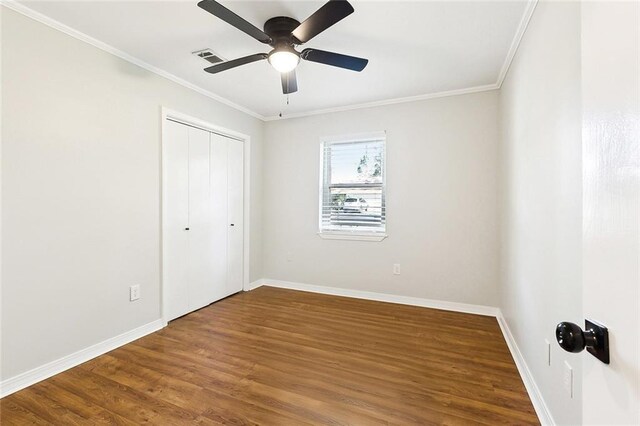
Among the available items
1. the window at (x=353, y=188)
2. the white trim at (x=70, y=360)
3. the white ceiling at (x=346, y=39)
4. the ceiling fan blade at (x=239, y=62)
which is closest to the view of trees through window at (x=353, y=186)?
the window at (x=353, y=188)

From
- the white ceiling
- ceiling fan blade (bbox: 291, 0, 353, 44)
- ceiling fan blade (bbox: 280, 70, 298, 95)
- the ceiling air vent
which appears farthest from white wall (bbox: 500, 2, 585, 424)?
the ceiling air vent

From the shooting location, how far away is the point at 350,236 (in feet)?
13.1

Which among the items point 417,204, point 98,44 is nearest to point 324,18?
point 98,44

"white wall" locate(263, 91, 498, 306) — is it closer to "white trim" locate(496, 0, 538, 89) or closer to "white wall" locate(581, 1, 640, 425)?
"white trim" locate(496, 0, 538, 89)

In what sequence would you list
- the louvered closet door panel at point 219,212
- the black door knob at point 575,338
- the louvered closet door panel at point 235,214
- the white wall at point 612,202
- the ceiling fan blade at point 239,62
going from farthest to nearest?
the louvered closet door panel at point 235,214 → the louvered closet door panel at point 219,212 → the ceiling fan blade at point 239,62 → the black door knob at point 575,338 → the white wall at point 612,202

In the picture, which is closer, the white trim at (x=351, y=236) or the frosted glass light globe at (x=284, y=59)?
the frosted glass light globe at (x=284, y=59)

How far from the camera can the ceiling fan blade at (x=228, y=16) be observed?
5.10ft

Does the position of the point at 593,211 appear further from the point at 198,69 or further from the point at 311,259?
the point at 311,259

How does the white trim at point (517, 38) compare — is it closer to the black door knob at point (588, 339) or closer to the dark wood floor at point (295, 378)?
the black door knob at point (588, 339)

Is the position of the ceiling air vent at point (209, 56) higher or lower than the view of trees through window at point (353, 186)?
higher

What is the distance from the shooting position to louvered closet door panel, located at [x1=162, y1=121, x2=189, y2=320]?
3.04 meters

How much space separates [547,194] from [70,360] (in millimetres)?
3484

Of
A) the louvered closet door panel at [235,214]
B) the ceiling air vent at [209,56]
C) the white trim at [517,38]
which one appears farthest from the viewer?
the louvered closet door panel at [235,214]

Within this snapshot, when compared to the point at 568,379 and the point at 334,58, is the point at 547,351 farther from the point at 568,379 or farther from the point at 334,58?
the point at 334,58
